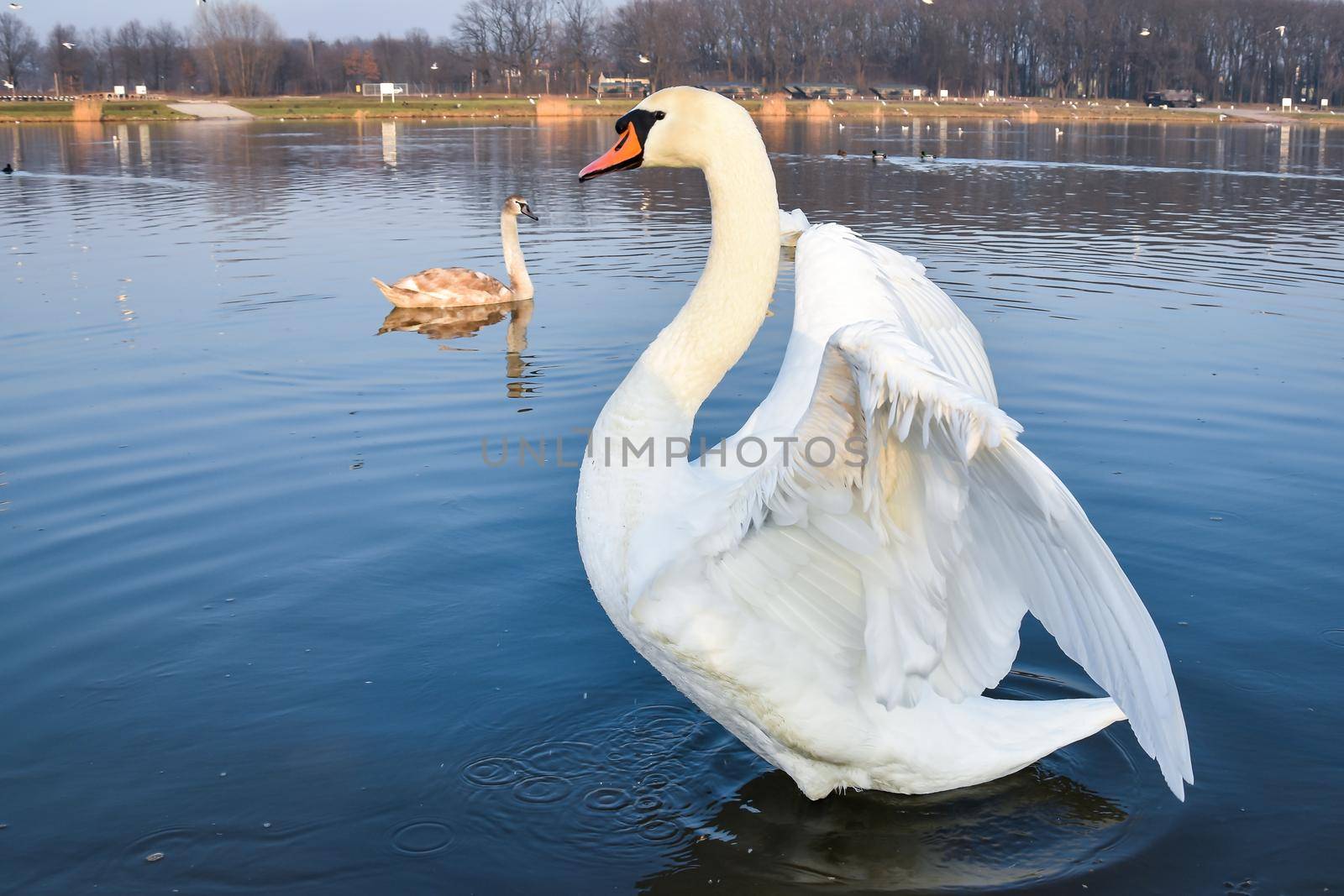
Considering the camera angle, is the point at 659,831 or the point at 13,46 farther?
the point at 13,46

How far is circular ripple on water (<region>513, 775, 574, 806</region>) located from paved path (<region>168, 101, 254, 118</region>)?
74182 mm

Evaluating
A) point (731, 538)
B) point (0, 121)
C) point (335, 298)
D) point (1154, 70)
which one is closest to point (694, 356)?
point (731, 538)

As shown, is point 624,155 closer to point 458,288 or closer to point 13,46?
point 458,288

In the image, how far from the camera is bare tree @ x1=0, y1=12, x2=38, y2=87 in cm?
11988

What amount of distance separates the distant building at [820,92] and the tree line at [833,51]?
7.59 metres

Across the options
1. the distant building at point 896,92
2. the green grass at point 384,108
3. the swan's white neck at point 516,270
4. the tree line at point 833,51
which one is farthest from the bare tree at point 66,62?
the swan's white neck at point 516,270

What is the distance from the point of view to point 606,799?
4062 millimetres

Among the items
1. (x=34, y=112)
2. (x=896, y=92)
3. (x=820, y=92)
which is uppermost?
(x=896, y=92)

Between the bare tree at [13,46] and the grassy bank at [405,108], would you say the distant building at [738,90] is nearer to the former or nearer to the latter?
the grassy bank at [405,108]

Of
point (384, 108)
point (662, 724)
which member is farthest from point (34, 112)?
point (662, 724)

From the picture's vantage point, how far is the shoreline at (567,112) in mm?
69375

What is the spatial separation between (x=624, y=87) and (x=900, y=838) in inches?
4715

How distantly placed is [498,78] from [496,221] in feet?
415

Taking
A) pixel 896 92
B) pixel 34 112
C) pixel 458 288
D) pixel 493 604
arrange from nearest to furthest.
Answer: pixel 493 604 → pixel 458 288 → pixel 34 112 → pixel 896 92
